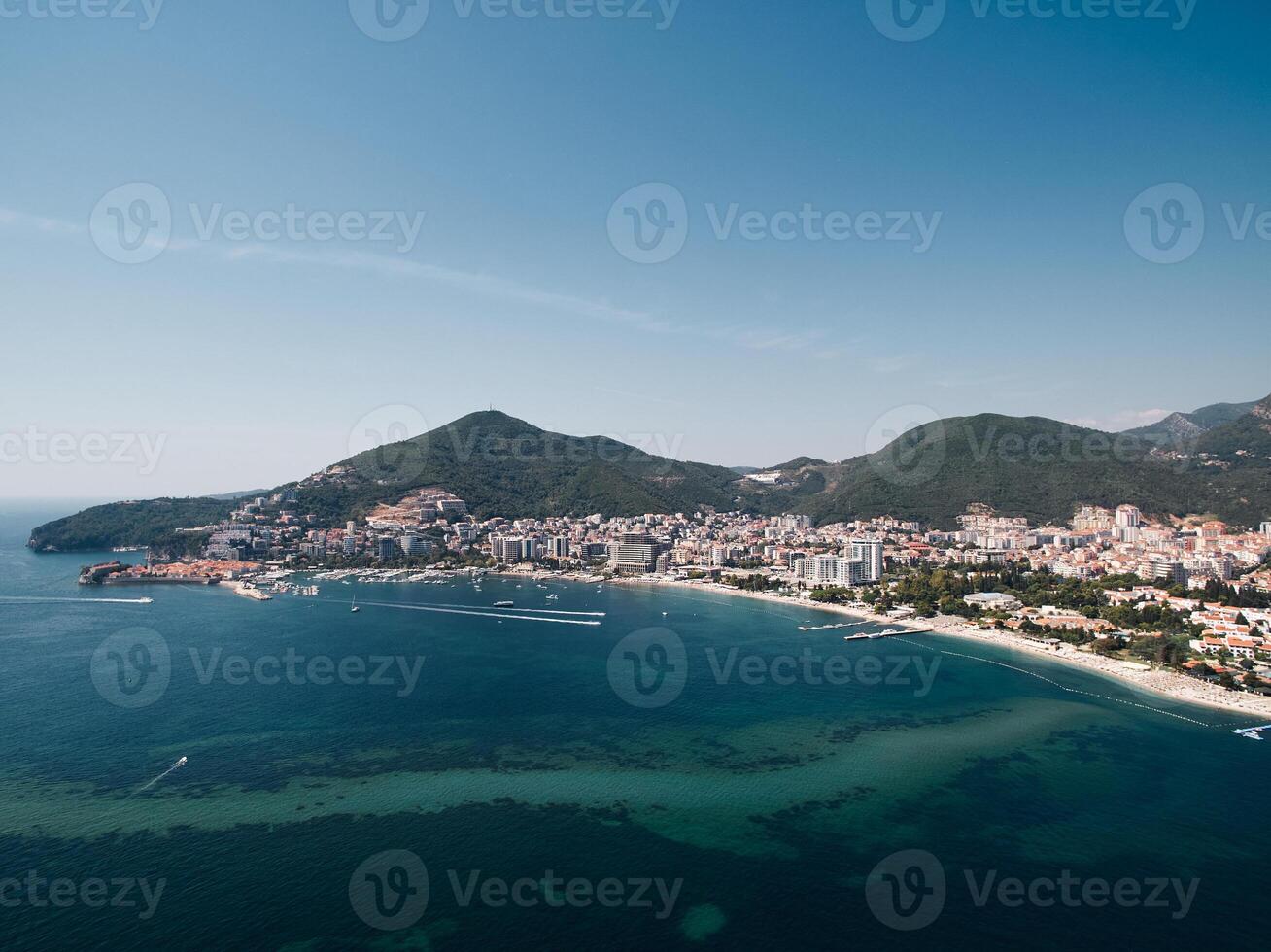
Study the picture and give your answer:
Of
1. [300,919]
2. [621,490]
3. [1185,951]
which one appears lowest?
[1185,951]

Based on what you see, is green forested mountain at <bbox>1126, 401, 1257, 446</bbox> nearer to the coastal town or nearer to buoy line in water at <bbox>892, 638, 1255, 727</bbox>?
the coastal town

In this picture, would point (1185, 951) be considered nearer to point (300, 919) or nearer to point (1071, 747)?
point (1071, 747)

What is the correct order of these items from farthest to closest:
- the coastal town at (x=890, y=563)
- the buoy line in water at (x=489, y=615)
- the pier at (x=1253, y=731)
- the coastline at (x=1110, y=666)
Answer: the buoy line in water at (x=489, y=615) < the coastal town at (x=890, y=563) < the coastline at (x=1110, y=666) < the pier at (x=1253, y=731)

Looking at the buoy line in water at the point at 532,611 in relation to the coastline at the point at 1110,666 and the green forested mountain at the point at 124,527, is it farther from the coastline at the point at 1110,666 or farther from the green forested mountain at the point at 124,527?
the green forested mountain at the point at 124,527

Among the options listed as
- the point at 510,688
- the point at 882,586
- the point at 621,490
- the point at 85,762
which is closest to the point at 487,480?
the point at 621,490

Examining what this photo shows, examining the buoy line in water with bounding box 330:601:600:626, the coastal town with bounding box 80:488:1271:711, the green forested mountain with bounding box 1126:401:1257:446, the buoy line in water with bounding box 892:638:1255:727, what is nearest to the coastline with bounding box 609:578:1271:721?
the coastal town with bounding box 80:488:1271:711

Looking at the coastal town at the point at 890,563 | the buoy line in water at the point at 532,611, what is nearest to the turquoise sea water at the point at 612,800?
the coastal town at the point at 890,563
